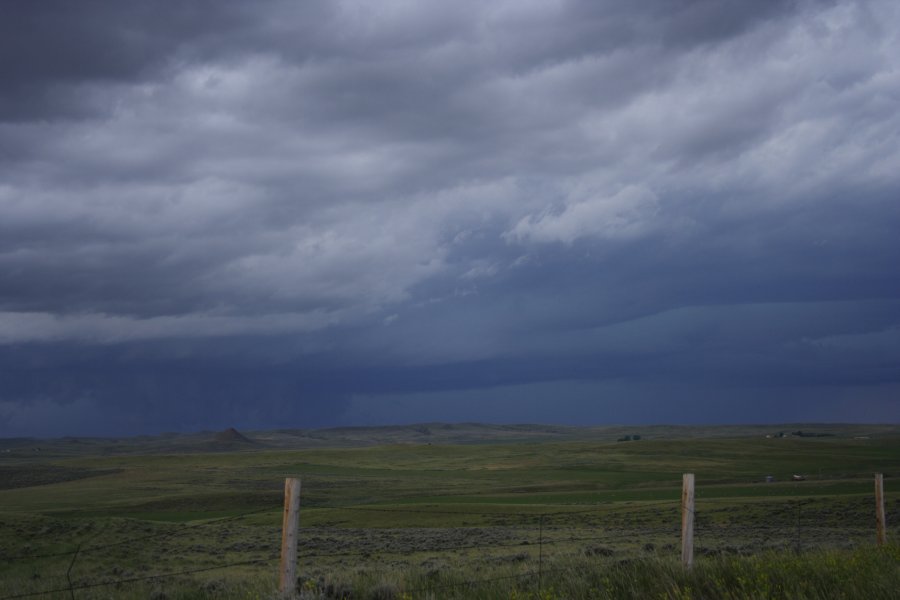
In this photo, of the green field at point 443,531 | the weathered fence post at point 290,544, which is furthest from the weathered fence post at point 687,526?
the weathered fence post at point 290,544

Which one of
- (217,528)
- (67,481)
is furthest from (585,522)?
(67,481)

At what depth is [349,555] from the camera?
2450cm

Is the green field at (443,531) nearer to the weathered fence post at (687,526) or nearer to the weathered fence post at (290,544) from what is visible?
the weathered fence post at (687,526)

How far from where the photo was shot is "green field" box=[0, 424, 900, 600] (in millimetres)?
11570

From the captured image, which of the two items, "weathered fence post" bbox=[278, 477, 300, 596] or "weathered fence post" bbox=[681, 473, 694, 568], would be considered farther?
"weathered fence post" bbox=[681, 473, 694, 568]

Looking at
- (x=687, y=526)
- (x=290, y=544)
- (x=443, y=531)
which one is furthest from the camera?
(x=443, y=531)

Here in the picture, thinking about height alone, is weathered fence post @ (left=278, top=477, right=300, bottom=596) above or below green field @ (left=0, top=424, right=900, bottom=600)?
above

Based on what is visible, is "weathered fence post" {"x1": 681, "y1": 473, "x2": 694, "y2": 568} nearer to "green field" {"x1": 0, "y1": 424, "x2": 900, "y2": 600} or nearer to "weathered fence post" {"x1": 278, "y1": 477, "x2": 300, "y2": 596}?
"green field" {"x1": 0, "y1": 424, "x2": 900, "y2": 600}

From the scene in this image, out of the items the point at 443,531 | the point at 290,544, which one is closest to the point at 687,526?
the point at 290,544

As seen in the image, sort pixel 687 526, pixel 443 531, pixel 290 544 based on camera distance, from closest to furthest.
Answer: pixel 290 544, pixel 687 526, pixel 443 531

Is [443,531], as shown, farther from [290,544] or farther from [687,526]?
[290,544]

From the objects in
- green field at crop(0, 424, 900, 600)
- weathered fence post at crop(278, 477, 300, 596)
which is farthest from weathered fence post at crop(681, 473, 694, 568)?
weathered fence post at crop(278, 477, 300, 596)

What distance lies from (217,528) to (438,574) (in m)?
25.3

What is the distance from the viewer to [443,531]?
111 ft
